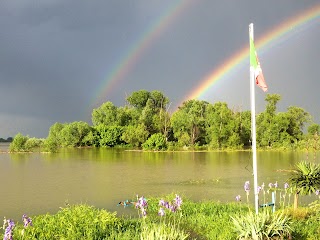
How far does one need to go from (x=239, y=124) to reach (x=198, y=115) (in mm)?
7462

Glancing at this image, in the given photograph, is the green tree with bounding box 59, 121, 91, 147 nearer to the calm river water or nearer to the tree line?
the tree line

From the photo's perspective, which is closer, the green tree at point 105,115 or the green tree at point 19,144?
the green tree at point 19,144

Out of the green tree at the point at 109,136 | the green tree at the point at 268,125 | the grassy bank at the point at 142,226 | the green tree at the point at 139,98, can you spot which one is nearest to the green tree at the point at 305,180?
the grassy bank at the point at 142,226

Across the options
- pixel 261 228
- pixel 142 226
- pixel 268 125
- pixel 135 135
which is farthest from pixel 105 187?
pixel 268 125

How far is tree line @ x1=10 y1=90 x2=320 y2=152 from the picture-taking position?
6475 cm

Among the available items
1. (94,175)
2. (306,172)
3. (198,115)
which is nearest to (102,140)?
(198,115)

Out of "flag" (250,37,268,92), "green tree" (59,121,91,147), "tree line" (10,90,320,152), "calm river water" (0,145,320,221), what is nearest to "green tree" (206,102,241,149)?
"tree line" (10,90,320,152)

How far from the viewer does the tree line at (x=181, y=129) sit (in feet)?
212

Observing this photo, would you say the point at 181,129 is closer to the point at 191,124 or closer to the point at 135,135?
the point at 191,124

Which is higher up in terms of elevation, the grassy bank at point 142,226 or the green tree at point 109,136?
the green tree at point 109,136

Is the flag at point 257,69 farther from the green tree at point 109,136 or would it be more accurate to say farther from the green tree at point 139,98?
the green tree at point 139,98

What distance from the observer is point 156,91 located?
78.0 metres

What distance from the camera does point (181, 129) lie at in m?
67.9

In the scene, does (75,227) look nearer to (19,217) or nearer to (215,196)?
(19,217)
